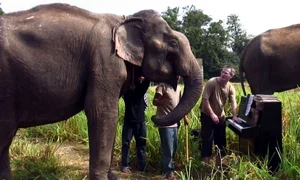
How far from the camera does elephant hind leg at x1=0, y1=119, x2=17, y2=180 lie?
4.13 m

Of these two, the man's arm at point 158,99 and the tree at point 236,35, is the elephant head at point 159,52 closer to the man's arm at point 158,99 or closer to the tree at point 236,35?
the man's arm at point 158,99

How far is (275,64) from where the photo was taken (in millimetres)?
8492

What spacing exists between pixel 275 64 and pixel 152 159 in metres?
3.73

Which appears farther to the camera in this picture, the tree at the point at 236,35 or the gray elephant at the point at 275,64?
the tree at the point at 236,35

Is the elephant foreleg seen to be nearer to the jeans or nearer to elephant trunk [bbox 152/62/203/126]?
elephant trunk [bbox 152/62/203/126]

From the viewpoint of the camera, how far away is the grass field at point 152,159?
191 inches

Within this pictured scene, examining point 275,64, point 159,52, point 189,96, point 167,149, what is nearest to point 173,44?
point 159,52

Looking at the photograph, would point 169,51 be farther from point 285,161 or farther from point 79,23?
point 285,161

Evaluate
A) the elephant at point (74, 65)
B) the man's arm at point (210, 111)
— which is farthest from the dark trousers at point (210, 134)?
the elephant at point (74, 65)

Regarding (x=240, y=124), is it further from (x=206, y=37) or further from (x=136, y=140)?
(x=206, y=37)

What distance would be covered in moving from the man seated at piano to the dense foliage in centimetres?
5246

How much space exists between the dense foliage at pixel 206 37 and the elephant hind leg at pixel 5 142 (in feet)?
179

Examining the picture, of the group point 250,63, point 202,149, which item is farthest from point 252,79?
point 202,149

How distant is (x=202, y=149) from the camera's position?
6.09m
